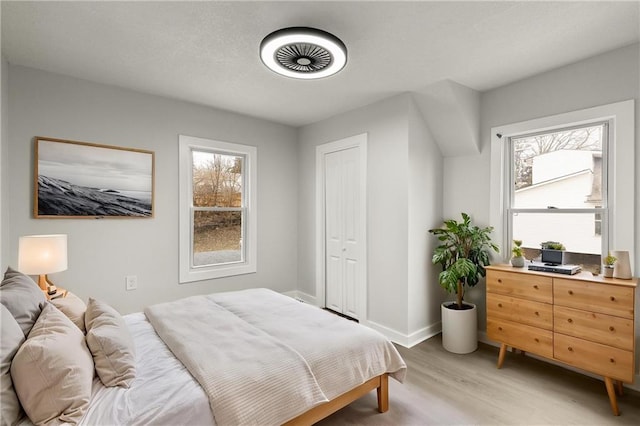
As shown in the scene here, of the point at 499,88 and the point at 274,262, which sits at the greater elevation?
the point at 499,88

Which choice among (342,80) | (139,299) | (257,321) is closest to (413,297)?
(257,321)

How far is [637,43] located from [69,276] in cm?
495

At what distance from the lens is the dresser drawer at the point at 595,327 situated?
6.69ft

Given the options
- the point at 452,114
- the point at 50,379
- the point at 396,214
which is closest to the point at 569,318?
the point at 396,214

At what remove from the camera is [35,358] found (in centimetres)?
118

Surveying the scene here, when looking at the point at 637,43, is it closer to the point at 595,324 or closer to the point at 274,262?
the point at 595,324

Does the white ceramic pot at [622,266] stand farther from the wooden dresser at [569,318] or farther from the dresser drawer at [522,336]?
the dresser drawer at [522,336]

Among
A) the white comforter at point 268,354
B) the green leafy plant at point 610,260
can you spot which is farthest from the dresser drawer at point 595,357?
the white comforter at point 268,354

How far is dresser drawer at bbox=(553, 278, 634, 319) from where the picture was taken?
80.7 inches

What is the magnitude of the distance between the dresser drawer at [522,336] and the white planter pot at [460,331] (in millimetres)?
213

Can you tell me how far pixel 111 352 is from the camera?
1.50 m

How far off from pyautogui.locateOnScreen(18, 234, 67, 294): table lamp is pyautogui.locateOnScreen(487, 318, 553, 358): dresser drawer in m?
3.54

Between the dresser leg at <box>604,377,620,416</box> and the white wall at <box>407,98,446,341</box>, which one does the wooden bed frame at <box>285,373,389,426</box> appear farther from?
the dresser leg at <box>604,377,620,416</box>

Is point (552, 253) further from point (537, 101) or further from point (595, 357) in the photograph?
point (537, 101)
